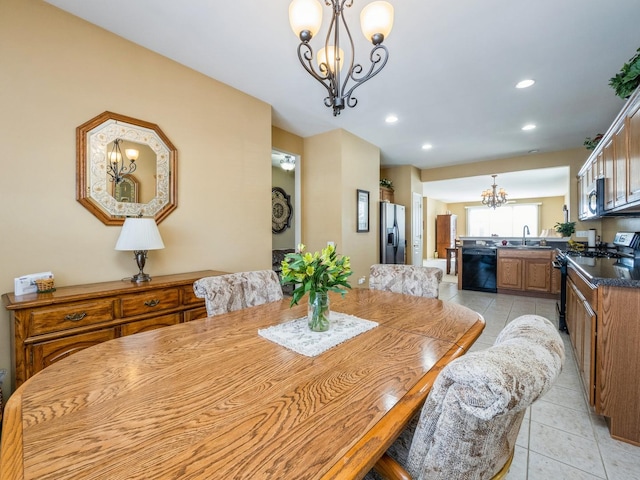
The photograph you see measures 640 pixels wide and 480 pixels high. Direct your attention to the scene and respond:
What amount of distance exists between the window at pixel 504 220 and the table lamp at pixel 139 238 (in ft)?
41.3

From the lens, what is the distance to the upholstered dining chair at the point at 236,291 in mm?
1614

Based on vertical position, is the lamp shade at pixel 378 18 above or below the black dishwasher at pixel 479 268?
above

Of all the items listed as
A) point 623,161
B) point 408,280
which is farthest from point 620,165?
point 408,280

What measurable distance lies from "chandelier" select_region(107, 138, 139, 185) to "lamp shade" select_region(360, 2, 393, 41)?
6.57ft

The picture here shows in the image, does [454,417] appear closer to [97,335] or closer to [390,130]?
[97,335]

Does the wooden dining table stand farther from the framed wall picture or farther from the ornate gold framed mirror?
the framed wall picture

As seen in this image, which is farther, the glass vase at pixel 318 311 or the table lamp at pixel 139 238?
the table lamp at pixel 139 238

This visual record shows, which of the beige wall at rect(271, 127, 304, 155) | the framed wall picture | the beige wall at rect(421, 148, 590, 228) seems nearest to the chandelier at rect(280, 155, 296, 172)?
the beige wall at rect(271, 127, 304, 155)

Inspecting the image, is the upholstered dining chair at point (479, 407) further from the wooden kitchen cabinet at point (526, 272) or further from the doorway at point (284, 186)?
the wooden kitchen cabinet at point (526, 272)

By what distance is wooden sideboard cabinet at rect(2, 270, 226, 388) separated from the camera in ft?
5.06

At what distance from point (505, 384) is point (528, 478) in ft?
4.63

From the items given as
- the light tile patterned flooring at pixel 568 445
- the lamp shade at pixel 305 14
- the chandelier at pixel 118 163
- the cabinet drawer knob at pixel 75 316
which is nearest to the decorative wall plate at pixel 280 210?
the chandelier at pixel 118 163

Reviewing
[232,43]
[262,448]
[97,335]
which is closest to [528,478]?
[262,448]

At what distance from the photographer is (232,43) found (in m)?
2.36
